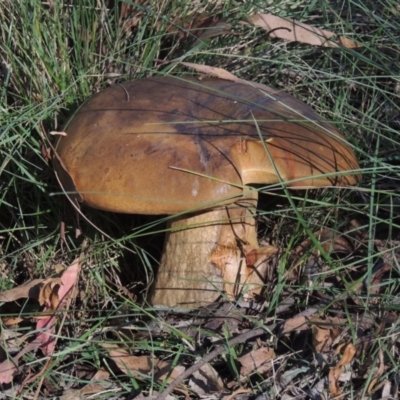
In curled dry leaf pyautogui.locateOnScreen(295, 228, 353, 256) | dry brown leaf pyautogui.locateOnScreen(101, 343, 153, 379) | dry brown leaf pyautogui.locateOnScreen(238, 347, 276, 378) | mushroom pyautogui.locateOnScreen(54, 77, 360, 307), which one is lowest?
dry brown leaf pyautogui.locateOnScreen(101, 343, 153, 379)

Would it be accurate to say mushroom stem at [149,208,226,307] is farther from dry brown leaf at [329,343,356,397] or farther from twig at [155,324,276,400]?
dry brown leaf at [329,343,356,397]

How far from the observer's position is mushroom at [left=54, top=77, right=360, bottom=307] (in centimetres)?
166

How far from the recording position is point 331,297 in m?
1.86

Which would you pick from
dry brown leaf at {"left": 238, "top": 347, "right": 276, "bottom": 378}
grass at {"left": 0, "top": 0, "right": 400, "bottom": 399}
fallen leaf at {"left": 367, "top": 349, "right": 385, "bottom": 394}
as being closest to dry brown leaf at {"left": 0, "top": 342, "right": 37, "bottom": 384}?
grass at {"left": 0, "top": 0, "right": 400, "bottom": 399}

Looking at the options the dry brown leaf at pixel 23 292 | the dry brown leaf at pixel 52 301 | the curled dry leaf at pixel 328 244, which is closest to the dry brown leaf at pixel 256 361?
the curled dry leaf at pixel 328 244

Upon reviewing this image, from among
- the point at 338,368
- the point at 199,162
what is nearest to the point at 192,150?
the point at 199,162

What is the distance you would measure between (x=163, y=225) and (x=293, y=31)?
70 cm

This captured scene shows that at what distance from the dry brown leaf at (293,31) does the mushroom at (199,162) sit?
33 centimetres

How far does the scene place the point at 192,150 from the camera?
1.68 metres

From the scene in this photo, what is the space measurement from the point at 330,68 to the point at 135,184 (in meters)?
0.94

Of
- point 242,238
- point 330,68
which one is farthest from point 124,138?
point 330,68

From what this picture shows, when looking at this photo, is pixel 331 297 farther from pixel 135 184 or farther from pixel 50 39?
pixel 50 39

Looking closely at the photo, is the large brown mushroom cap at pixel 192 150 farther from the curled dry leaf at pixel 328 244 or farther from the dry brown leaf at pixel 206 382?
the dry brown leaf at pixel 206 382

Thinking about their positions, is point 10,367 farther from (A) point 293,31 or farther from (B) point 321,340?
(A) point 293,31
